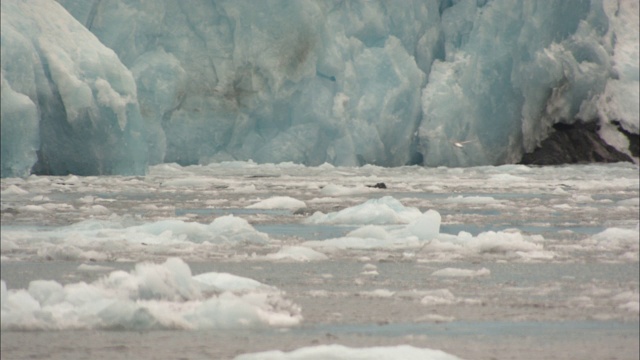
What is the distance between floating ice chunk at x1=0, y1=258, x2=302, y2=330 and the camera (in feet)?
14.5

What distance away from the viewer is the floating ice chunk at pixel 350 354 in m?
3.80

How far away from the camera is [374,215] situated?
9719mm

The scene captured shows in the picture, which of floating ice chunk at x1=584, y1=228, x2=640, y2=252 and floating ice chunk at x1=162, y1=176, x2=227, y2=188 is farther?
floating ice chunk at x1=162, y1=176, x2=227, y2=188

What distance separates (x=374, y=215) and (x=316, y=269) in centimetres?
337

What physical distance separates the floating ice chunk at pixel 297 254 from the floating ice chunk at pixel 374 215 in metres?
2.53

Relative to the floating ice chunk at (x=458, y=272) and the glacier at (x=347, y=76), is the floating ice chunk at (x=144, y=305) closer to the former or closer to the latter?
the floating ice chunk at (x=458, y=272)

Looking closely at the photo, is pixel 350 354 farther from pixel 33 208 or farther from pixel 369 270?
pixel 33 208

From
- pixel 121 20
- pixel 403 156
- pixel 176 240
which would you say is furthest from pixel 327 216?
pixel 403 156

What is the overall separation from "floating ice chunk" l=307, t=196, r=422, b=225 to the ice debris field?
0.7 inches

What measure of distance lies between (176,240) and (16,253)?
47.0 inches

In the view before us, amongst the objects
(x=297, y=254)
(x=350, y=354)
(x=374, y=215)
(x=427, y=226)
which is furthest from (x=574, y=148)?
(x=350, y=354)

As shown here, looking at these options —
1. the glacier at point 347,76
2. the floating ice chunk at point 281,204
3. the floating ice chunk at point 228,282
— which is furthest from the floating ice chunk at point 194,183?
the floating ice chunk at point 228,282

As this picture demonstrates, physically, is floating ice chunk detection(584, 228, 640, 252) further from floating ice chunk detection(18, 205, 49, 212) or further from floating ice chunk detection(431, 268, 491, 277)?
floating ice chunk detection(18, 205, 49, 212)

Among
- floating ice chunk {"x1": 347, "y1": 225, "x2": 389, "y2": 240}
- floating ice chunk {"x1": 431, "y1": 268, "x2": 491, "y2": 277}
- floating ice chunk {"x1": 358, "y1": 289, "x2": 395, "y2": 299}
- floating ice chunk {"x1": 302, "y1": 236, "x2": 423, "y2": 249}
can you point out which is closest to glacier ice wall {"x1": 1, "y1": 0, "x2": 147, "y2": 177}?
floating ice chunk {"x1": 347, "y1": 225, "x2": 389, "y2": 240}
